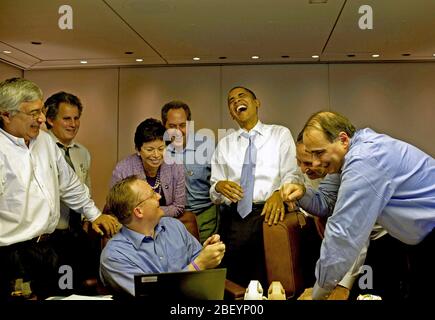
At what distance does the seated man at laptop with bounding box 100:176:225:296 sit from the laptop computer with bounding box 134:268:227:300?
6.8 inches

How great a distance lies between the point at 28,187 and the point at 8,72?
0.49 m

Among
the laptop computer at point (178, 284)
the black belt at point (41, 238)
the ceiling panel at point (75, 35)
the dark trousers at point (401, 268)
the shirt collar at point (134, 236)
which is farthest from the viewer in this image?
the ceiling panel at point (75, 35)

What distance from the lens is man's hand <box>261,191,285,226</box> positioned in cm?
138

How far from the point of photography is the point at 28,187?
49.9 inches

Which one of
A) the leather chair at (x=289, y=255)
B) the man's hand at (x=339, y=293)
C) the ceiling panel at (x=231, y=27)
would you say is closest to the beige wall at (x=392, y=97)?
the ceiling panel at (x=231, y=27)

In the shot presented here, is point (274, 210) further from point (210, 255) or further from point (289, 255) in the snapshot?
point (210, 255)

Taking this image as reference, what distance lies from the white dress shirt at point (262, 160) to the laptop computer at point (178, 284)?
0.56 m

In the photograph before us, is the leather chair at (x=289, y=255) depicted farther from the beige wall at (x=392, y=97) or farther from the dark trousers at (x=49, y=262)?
the dark trousers at (x=49, y=262)

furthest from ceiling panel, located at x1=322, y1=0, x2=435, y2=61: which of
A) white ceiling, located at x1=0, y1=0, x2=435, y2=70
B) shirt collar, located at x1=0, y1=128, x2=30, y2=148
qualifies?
shirt collar, located at x1=0, y1=128, x2=30, y2=148

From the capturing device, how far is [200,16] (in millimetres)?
1459

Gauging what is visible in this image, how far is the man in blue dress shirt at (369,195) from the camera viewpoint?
0.94 metres

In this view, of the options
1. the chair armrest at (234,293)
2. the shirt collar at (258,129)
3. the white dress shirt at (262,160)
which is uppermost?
the shirt collar at (258,129)
